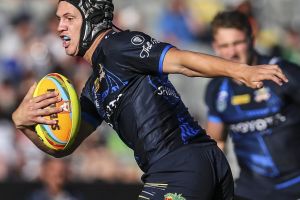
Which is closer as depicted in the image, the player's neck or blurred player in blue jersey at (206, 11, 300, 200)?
the player's neck

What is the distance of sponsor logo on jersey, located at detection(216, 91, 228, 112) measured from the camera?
6.70m

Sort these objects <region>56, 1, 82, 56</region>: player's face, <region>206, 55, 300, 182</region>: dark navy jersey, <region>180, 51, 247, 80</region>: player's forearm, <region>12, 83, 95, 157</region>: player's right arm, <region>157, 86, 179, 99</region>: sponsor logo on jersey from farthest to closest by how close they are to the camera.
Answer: <region>206, 55, 300, 182</region>: dark navy jersey
<region>56, 1, 82, 56</region>: player's face
<region>12, 83, 95, 157</region>: player's right arm
<region>157, 86, 179, 99</region>: sponsor logo on jersey
<region>180, 51, 247, 80</region>: player's forearm

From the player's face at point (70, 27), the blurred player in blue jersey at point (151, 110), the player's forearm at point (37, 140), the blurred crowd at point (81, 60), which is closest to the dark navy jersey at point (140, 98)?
the blurred player in blue jersey at point (151, 110)

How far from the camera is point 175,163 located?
4.69m

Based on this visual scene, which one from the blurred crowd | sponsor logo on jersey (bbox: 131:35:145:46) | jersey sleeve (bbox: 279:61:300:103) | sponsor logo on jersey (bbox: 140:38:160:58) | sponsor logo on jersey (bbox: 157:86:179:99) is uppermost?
sponsor logo on jersey (bbox: 131:35:145:46)

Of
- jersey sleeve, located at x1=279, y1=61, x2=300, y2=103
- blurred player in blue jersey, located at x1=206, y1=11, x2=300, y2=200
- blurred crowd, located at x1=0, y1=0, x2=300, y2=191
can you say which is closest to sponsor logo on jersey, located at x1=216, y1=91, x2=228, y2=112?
blurred player in blue jersey, located at x1=206, y1=11, x2=300, y2=200

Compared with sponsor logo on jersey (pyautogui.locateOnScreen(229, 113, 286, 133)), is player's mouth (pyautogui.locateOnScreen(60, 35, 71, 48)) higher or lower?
higher

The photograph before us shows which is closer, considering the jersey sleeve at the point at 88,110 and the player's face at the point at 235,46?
the jersey sleeve at the point at 88,110

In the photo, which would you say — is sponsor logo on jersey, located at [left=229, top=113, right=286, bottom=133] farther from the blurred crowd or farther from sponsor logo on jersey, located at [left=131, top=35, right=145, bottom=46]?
the blurred crowd

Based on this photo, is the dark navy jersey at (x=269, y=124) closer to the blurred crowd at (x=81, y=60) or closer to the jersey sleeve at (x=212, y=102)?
the jersey sleeve at (x=212, y=102)

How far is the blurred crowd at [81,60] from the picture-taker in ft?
32.5

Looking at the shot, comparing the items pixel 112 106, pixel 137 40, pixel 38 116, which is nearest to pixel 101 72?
pixel 112 106

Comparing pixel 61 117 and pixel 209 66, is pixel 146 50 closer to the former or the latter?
pixel 209 66

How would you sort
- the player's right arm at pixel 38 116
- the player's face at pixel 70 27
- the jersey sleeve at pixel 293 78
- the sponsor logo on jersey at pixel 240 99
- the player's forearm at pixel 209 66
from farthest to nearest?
the sponsor logo on jersey at pixel 240 99 < the jersey sleeve at pixel 293 78 < the player's face at pixel 70 27 < the player's right arm at pixel 38 116 < the player's forearm at pixel 209 66
